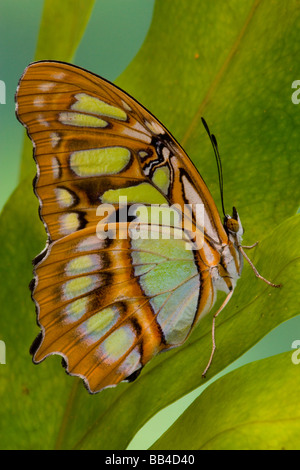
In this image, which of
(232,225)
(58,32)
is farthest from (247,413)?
(58,32)

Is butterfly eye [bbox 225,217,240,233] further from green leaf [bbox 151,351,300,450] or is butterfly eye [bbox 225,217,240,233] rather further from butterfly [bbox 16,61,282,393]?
green leaf [bbox 151,351,300,450]

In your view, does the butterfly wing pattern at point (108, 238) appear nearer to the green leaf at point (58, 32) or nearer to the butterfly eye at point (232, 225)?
the butterfly eye at point (232, 225)

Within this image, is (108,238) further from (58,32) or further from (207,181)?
(58,32)

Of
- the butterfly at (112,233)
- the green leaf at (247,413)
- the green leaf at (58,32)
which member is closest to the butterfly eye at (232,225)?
the butterfly at (112,233)

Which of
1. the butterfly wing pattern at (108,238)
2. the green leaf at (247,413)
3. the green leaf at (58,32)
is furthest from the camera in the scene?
the green leaf at (58,32)

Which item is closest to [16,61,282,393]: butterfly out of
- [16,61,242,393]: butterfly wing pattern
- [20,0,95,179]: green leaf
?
[16,61,242,393]: butterfly wing pattern

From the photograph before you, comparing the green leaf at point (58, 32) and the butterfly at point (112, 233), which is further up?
the green leaf at point (58, 32)
